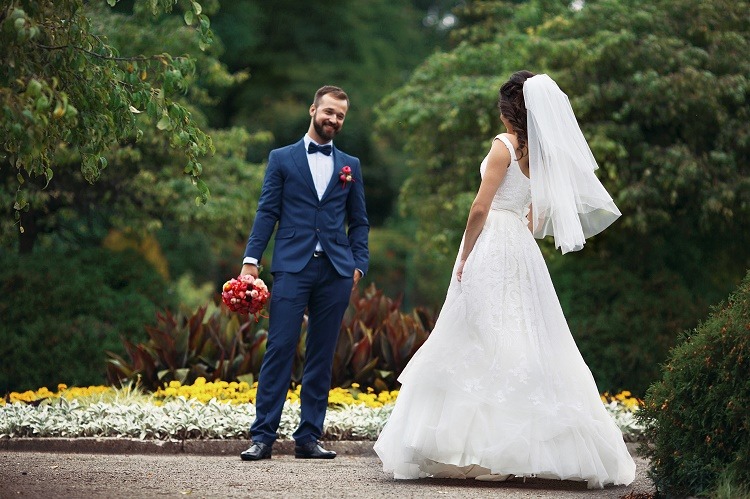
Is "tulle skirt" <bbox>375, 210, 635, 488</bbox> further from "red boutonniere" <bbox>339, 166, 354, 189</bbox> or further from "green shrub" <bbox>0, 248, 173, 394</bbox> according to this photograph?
"green shrub" <bbox>0, 248, 173, 394</bbox>

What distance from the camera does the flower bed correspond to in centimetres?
745

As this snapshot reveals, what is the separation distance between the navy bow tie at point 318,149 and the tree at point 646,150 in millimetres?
4380

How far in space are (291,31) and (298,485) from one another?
22.8 metres

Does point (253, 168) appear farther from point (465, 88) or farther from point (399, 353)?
point (399, 353)

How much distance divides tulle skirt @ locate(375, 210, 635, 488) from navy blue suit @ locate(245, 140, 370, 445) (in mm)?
1086

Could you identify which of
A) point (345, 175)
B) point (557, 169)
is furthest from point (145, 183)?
point (557, 169)

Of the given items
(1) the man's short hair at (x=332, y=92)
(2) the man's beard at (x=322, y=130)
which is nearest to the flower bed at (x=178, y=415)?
(2) the man's beard at (x=322, y=130)

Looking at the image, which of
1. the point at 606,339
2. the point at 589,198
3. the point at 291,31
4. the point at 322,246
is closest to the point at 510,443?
the point at 589,198

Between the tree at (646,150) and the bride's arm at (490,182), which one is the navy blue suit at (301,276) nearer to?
the bride's arm at (490,182)

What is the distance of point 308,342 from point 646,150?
5.34 meters

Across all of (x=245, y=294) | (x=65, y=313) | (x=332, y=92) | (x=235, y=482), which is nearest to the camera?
(x=235, y=482)

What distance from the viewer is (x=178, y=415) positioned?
7512 mm

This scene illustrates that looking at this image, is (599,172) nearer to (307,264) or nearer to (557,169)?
(307,264)

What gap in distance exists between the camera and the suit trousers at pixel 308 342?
6.75 metres
